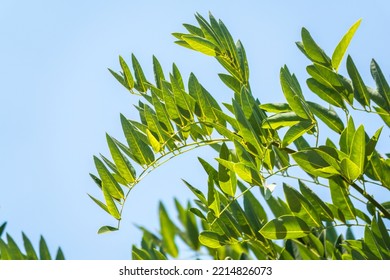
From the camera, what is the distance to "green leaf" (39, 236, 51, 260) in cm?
180

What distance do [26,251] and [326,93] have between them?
3.03ft

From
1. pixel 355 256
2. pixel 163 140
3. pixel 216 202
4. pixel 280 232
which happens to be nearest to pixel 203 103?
pixel 163 140

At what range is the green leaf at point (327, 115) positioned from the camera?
1319mm

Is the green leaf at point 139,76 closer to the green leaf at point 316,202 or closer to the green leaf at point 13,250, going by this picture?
the green leaf at point 316,202

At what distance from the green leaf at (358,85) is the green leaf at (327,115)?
0.05 meters

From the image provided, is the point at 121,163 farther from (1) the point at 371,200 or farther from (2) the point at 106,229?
(1) the point at 371,200

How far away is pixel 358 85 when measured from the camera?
4.27 feet

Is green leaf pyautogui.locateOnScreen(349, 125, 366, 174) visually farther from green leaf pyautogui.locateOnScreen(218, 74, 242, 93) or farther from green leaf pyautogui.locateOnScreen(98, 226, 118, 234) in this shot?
green leaf pyautogui.locateOnScreen(98, 226, 118, 234)

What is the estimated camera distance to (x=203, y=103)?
4.63ft

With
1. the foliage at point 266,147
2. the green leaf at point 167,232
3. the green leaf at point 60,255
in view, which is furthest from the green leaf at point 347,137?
the green leaf at point 60,255

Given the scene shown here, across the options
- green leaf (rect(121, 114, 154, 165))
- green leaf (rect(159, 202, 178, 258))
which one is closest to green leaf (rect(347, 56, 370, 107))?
green leaf (rect(121, 114, 154, 165))

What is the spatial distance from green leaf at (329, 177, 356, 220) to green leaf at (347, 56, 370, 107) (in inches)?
6.5

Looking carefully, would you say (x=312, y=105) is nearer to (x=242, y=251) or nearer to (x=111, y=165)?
(x=111, y=165)
